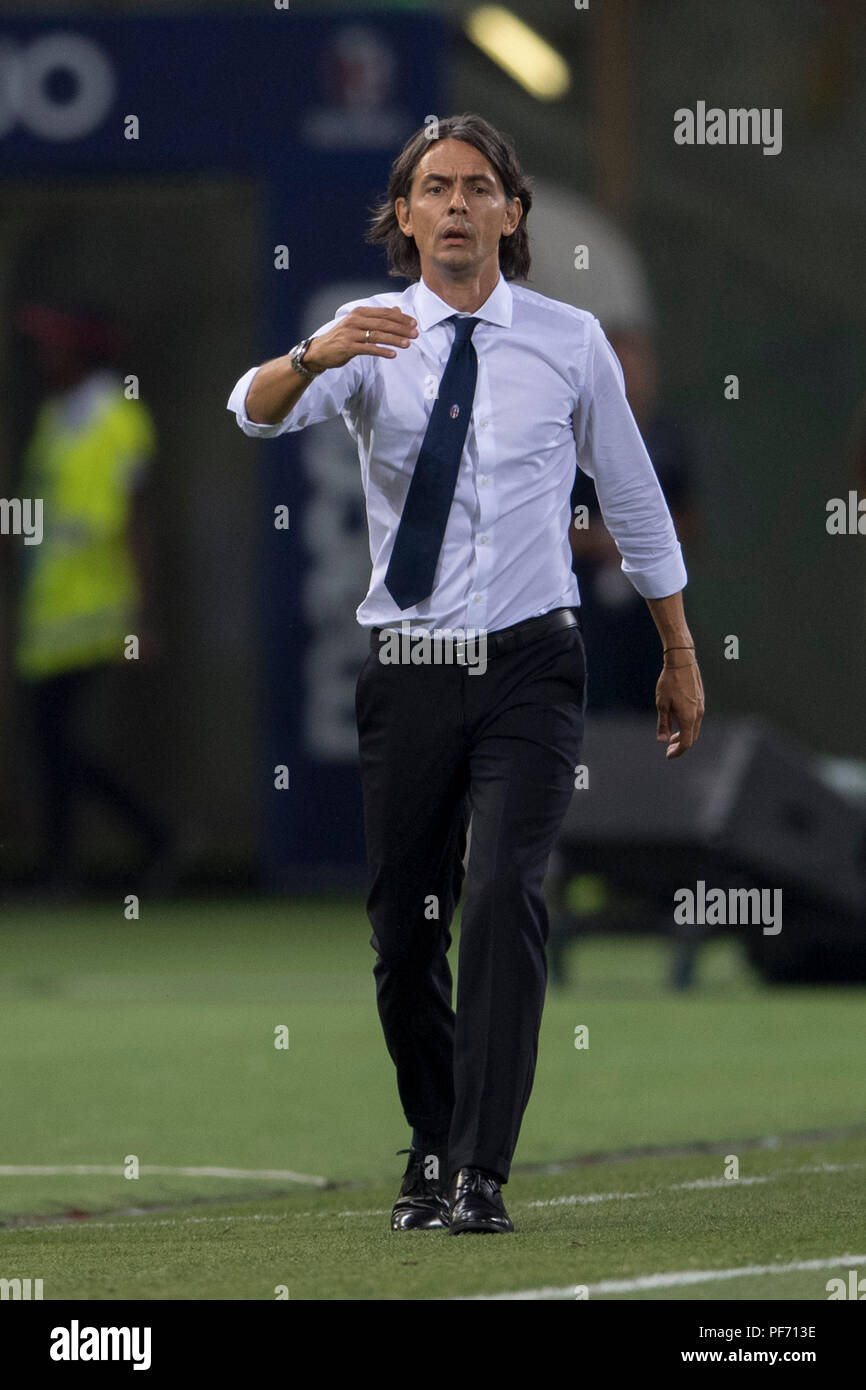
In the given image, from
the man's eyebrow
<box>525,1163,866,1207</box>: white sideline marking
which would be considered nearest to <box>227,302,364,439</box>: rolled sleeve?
the man's eyebrow

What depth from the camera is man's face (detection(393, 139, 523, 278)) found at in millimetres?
5352

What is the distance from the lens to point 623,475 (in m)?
5.49

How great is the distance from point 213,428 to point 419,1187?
410 inches

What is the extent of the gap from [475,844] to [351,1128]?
2.41m

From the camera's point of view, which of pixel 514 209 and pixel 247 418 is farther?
pixel 514 209

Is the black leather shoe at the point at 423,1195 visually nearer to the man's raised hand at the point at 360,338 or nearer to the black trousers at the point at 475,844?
the black trousers at the point at 475,844

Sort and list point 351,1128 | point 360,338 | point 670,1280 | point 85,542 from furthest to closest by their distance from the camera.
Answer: point 85,542 → point 351,1128 → point 360,338 → point 670,1280

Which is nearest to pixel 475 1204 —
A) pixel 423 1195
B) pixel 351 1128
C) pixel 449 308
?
pixel 423 1195

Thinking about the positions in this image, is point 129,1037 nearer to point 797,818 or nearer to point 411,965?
point 797,818

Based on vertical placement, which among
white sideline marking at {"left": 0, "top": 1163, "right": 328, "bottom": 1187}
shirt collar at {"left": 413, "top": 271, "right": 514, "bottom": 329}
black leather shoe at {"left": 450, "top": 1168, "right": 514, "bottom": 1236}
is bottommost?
black leather shoe at {"left": 450, "top": 1168, "right": 514, "bottom": 1236}

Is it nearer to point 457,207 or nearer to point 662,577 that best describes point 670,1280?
point 662,577

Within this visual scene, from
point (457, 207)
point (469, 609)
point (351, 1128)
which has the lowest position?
point (351, 1128)

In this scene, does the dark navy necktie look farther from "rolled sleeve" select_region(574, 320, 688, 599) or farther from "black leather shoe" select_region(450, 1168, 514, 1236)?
"black leather shoe" select_region(450, 1168, 514, 1236)
